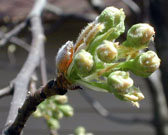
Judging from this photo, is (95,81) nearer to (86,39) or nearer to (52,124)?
(86,39)

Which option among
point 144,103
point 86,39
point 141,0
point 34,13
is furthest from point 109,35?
point 144,103

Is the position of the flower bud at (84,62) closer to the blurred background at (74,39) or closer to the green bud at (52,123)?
the green bud at (52,123)

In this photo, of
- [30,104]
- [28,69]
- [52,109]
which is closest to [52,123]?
[52,109]

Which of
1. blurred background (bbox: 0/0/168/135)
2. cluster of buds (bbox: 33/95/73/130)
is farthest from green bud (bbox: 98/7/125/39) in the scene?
blurred background (bbox: 0/0/168/135)

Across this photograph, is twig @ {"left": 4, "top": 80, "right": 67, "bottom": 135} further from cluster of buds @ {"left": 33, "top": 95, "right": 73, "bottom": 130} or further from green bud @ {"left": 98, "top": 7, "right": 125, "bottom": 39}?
cluster of buds @ {"left": 33, "top": 95, "right": 73, "bottom": 130}

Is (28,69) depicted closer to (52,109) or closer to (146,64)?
(52,109)

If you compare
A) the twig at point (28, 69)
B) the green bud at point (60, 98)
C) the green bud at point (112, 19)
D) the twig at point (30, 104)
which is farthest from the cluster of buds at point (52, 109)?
the green bud at point (112, 19)
